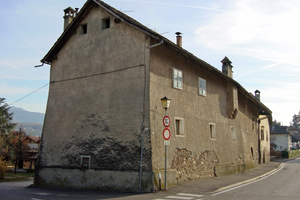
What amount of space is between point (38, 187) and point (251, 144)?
2072 centimetres

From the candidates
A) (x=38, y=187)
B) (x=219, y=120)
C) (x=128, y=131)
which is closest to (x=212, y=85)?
(x=219, y=120)

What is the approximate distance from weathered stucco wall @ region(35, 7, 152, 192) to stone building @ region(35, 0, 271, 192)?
0.05m

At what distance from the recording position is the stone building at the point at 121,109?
1334 centimetres

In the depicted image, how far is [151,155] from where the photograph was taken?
41.8 feet

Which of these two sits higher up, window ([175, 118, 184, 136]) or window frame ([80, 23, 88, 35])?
window frame ([80, 23, 88, 35])

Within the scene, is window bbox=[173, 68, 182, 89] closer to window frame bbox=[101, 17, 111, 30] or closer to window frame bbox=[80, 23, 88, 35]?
window frame bbox=[101, 17, 111, 30]

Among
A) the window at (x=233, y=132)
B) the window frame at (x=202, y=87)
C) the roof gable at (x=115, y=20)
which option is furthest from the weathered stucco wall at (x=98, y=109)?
the window at (x=233, y=132)

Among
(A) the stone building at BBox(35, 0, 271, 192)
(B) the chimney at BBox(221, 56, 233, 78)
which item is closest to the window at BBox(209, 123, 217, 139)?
(A) the stone building at BBox(35, 0, 271, 192)

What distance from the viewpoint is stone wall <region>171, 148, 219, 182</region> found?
1476 cm

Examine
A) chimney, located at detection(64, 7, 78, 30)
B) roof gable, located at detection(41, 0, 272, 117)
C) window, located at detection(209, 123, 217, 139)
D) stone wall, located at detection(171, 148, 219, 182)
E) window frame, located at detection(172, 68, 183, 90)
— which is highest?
chimney, located at detection(64, 7, 78, 30)

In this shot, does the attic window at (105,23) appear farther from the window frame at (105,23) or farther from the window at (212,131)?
the window at (212,131)

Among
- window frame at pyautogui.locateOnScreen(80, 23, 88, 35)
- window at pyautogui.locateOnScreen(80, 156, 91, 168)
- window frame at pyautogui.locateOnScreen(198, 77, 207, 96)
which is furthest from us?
window frame at pyautogui.locateOnScreen(198, 77, 207, 96)

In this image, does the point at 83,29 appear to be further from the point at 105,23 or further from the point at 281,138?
the point at 281,138

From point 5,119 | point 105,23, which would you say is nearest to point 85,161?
point 105,23
